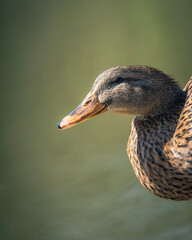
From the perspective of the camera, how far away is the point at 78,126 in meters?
4.53

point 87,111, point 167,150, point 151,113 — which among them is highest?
point 87,111

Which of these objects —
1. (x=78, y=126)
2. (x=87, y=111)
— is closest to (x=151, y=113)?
(x=87, y=111)

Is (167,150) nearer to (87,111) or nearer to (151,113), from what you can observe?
(151,113)

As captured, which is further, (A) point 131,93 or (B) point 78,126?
(B) point 78,126

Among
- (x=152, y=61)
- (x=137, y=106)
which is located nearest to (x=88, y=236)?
(x=137, y=106)

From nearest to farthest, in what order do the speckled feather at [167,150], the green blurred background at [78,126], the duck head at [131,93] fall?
the speckled feather at [167,150], the duck head at [131,93], the green blurred background at [78,126]

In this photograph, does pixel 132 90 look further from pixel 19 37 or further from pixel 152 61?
pixel 19 37

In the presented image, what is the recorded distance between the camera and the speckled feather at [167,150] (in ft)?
6.68

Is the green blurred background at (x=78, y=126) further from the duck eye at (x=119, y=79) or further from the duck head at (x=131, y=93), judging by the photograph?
the duck eye at (x=119, y=79)

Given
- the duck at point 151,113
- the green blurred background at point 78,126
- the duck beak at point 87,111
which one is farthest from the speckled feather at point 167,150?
the green blurred background at point 78,126

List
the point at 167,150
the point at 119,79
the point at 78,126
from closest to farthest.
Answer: the point at 167,150, the point at 119,79, the point at 78,126

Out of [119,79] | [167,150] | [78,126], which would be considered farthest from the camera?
[78,126]

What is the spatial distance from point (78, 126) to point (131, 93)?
236cm

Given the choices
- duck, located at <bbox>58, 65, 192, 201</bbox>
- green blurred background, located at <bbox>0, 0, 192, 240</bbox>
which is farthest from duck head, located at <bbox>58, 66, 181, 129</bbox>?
green blurred background, located at <bbox>0, 0, 192, 240</bbox>
